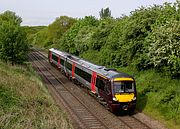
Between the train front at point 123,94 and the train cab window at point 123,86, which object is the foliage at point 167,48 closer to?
the train cab window at point 123,86

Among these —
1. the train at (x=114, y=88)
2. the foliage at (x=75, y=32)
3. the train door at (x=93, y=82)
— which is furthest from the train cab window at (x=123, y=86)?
the foliage at (x=75, y=32)

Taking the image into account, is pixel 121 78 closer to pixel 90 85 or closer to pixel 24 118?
pixel 90 85

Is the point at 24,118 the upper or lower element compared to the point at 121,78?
lower

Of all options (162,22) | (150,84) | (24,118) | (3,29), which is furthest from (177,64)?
(3,29)

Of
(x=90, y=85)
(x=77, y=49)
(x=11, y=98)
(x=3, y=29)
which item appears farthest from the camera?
(x=77, y=49)

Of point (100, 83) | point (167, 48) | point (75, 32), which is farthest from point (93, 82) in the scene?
point (75, 32)

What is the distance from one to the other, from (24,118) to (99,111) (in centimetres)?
737

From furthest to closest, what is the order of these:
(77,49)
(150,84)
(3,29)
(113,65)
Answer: (77,49), (3,29), (113,65), (150,84)

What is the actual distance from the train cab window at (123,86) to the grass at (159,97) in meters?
1.95

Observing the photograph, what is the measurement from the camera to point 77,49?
53188mm

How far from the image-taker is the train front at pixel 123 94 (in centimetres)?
1994

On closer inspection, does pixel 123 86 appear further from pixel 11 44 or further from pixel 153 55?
pixel 11 44

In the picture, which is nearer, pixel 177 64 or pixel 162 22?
pixel 177 64

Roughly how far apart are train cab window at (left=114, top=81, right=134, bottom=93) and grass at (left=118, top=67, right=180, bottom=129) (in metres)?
1.95
